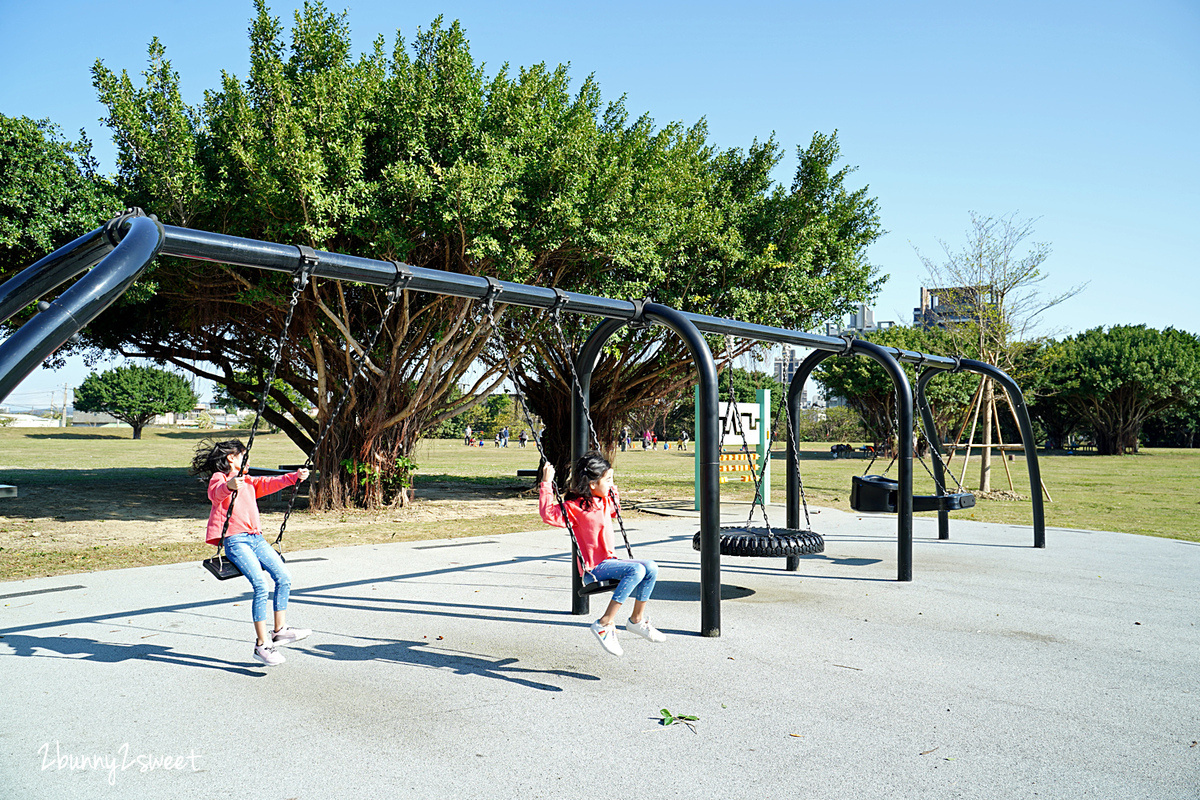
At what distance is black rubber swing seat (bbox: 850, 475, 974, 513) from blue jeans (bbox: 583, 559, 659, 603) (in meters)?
5.55

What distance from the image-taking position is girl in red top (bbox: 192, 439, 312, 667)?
5090mm

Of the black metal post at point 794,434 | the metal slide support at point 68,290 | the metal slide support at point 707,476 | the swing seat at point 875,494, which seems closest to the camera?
the metal slide support at point 68,290

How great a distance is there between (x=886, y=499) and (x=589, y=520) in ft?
19.9

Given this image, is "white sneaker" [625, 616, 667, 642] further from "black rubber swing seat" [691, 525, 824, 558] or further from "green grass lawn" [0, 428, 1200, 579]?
"green grass lawn" [0, 428, 1200, 579]

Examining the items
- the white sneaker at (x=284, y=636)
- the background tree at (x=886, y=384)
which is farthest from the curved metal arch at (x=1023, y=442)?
the background tree at (x=886, y=384)

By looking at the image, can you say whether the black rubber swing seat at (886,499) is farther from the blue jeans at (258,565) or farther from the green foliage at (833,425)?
the green foliage at (833,425)

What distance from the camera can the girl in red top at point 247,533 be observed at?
5.09m

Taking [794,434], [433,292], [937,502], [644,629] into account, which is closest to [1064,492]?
[937,502]

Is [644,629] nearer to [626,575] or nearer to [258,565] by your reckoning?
[626,575]

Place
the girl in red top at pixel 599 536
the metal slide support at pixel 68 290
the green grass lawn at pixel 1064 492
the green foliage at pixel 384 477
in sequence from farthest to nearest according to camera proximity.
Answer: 1. the green foliage at pixel 384 477
2. the green grass lawn at pixel 1064 492
3. the girl in red top at pixel 599 536
4. the metal slide support at pixel 68 290

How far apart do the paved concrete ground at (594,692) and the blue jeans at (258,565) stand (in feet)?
1.30

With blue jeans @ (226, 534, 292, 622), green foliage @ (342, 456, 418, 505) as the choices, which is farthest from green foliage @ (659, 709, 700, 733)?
green foliage @ (342, 456, 418, 505)

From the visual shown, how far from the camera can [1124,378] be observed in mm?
48719

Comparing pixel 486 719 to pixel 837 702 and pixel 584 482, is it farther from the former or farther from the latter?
pixel 837 702
